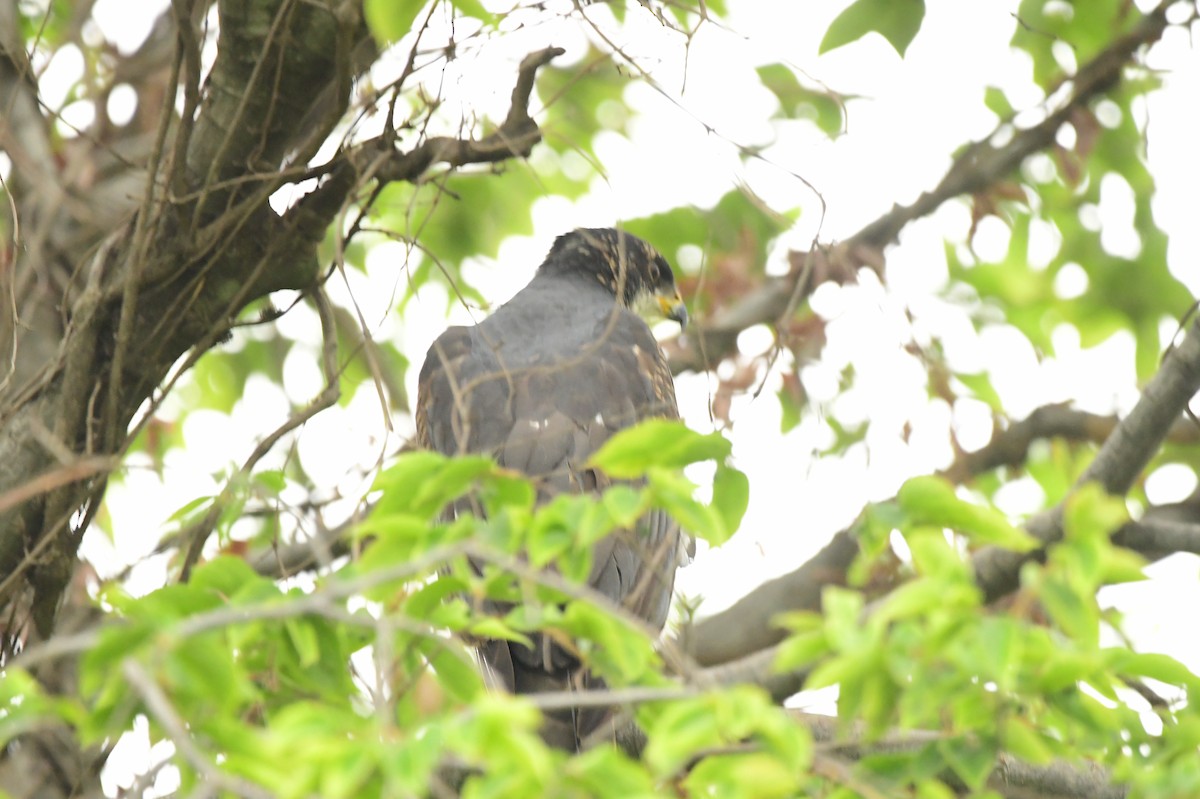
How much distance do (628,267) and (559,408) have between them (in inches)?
60.1

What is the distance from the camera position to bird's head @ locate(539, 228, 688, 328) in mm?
5414

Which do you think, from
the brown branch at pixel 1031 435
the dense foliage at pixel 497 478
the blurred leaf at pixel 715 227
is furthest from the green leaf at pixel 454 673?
the blurred leaf at pixel 715 227

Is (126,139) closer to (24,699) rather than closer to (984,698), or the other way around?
(24,699)

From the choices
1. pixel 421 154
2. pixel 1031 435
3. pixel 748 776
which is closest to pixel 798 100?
pixel 1031 435

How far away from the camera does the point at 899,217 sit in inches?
241

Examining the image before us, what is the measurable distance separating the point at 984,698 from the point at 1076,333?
4839mm

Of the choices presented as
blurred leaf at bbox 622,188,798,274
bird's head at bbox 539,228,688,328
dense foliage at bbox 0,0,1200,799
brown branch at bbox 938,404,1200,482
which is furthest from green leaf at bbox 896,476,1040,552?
blurred leaf at bbox 622,188,798,274

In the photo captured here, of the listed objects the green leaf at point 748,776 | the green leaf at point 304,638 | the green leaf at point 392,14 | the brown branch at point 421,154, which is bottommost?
the green leaf at point 748,776

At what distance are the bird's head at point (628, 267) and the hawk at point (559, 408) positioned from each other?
0.34 ft

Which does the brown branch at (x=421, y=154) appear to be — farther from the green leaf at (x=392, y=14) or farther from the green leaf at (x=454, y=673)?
the green leaf at (x=454, y=673)

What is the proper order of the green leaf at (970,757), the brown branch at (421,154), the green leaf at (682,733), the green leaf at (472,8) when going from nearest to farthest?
the green leaf at (682,733)
the green leaf at (970,757)
the green leaf at (472,8)
the brown branch at (421,154)

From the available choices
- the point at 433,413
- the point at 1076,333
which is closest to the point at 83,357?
the point at 433,413

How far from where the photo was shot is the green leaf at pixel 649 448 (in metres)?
2.03

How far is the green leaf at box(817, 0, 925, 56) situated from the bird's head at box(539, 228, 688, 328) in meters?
1.94
